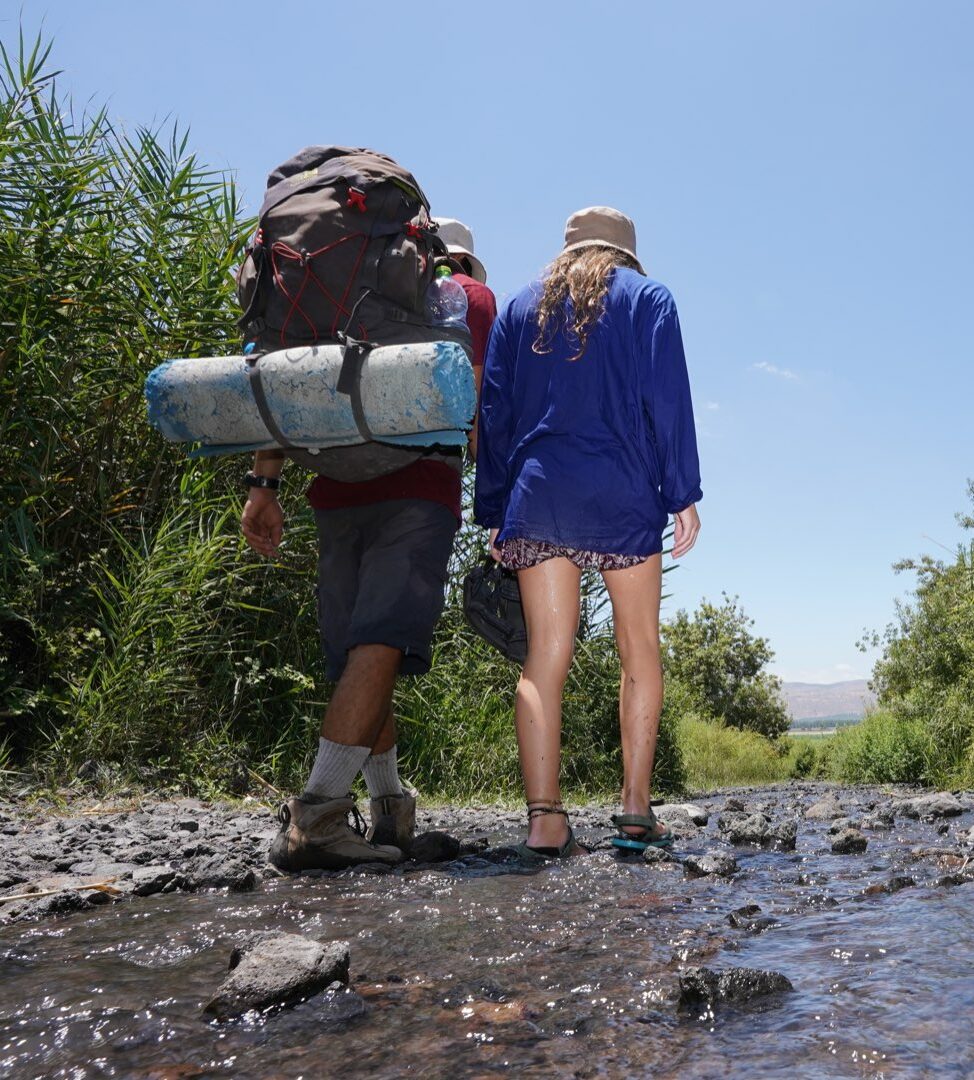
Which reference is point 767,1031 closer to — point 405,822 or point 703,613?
point 405,822

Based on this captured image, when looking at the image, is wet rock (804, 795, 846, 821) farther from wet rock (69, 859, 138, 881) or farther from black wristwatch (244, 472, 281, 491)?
wet rock (69, 859, 138, 881)

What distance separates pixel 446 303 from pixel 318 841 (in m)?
1.65

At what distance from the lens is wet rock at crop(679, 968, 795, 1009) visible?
5.71 ft

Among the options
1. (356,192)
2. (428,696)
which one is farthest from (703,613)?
(356,192)

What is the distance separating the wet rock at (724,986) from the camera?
1.74m

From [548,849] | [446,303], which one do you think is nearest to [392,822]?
[548,849]

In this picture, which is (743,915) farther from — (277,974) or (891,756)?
(891,756)

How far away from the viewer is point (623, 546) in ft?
11.3

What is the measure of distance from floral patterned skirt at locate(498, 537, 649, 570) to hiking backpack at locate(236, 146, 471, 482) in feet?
1.74

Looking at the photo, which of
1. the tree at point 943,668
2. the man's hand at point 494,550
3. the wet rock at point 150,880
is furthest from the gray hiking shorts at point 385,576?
the tree at point 943,668

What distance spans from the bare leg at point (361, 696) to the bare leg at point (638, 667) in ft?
2.74

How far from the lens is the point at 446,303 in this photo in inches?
124

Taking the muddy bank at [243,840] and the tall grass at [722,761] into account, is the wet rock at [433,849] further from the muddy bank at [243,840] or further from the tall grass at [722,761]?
the tall grass at [722,761]

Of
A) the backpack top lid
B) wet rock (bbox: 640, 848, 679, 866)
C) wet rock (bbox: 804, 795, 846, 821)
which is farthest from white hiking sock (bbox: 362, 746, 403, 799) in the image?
wet rock (bbox: 804, 795, 846, 821)
